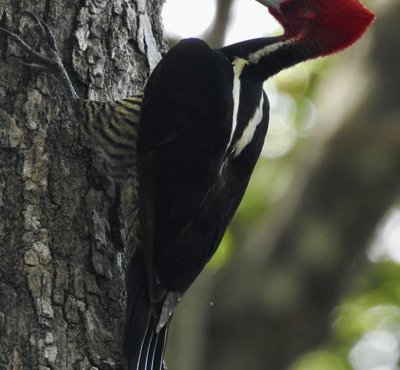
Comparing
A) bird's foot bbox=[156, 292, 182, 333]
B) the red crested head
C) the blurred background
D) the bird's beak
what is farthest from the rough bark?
bird's foot bbox=[156, 292, 182, 333]

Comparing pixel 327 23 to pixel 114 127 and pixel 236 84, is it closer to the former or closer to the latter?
pixel 236 84

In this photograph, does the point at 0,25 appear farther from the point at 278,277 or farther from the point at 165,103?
the point at 278,277

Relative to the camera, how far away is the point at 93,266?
327cm

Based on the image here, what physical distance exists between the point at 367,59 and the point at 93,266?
9.89 ft

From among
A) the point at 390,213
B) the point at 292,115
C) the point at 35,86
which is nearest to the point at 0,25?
the point at 35,86

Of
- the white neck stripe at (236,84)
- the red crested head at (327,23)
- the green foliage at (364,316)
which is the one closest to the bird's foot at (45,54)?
the white neck stripe at (236,84)

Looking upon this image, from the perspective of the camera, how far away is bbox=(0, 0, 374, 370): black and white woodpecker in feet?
11.0

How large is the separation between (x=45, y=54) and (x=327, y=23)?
117 centimetres

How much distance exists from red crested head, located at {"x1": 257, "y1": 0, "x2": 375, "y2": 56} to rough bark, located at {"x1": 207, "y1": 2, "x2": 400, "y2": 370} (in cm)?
170

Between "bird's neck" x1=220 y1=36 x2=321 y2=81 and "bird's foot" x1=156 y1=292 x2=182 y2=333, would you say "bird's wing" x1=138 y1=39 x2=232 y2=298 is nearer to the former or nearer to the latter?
"bird's foot" x1=156 y1=292 x2=182 y2=333

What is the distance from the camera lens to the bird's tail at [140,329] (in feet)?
10.3

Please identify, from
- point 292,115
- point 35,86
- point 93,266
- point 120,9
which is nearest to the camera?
point 93,266

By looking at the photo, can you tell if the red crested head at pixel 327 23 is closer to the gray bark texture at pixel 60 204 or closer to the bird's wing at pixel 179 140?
the bird's wing at pixel 179 140

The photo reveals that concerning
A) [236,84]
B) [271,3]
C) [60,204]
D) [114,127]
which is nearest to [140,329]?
[60,204]
